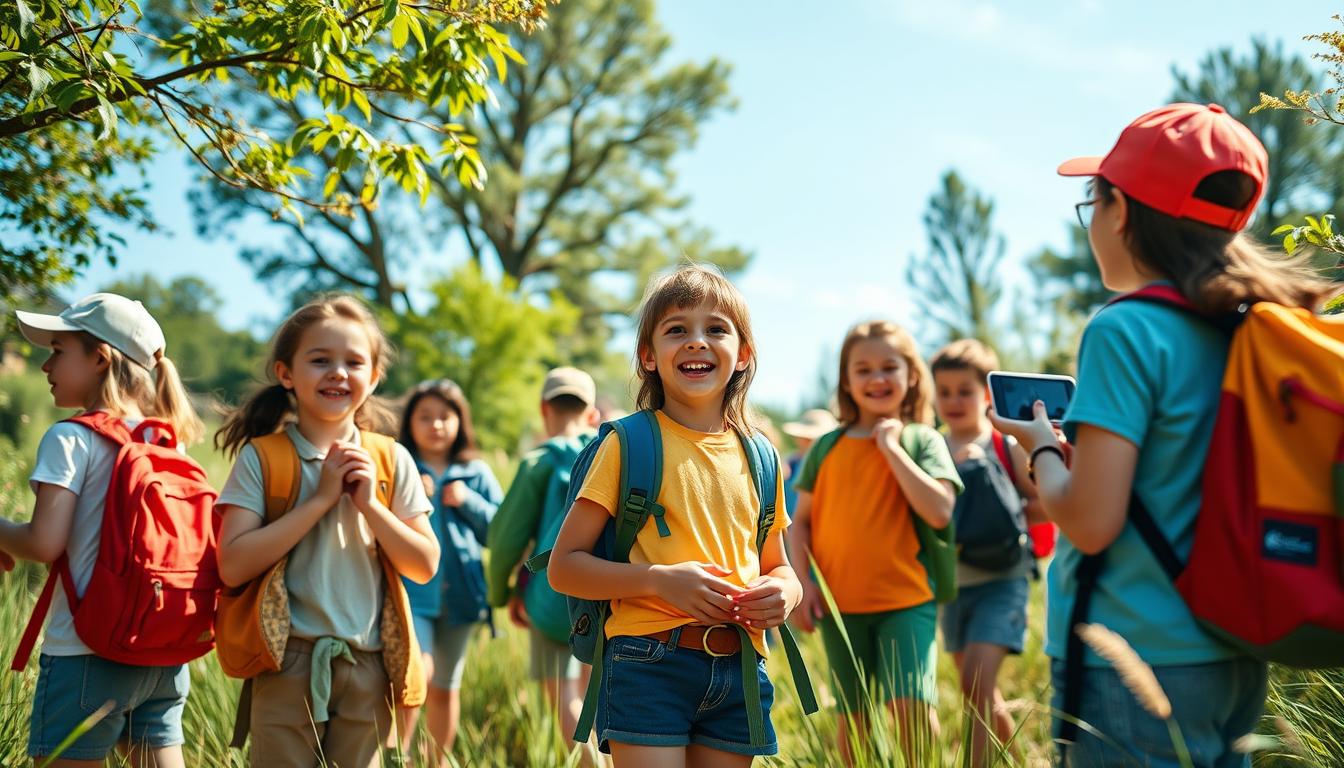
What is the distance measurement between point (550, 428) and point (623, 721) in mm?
3034

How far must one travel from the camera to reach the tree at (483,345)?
25125 mm

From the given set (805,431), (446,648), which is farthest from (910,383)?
(805,431)

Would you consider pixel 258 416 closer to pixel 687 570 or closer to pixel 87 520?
pixel 87 520

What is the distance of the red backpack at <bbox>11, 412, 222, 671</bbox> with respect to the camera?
2775 mm

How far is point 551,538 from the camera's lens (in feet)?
14.4

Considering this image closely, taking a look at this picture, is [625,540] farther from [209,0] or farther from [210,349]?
[210,349]

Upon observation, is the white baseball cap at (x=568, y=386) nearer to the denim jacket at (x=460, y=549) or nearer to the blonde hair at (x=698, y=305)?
the denim jacket at (x=460, y=549)

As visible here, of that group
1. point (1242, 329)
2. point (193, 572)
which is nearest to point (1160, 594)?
point (1242, 329)

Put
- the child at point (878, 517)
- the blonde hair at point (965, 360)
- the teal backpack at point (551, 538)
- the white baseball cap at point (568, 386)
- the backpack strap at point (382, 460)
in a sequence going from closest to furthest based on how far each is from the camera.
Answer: the backpack strap at point (382, 460) < the child at point (878, 517) < the teal backpack at point (551, 538) < the blonde hair at point (965, 360) < the white baseball cap at point (568, 386)

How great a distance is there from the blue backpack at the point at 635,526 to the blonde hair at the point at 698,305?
14cm

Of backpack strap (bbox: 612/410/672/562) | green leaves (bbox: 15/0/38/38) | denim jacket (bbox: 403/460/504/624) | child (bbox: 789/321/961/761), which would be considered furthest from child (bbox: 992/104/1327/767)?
denim jacket (bbox: 403/460/504/624)

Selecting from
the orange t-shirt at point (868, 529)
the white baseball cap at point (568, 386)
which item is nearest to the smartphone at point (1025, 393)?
the orange t-shirt at point (868, 529)

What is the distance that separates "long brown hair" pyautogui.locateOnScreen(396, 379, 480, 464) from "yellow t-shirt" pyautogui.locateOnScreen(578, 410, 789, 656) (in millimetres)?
3177

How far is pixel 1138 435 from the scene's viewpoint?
1.83 metres
